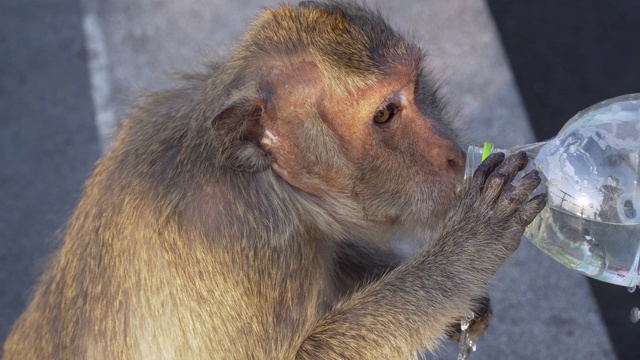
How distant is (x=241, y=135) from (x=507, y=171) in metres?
0.61

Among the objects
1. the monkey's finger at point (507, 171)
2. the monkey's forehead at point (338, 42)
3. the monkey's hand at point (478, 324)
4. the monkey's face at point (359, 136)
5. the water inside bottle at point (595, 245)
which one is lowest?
the monkey's hand at point (478, 324)

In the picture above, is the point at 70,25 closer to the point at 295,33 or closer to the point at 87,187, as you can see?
the point at 87,187

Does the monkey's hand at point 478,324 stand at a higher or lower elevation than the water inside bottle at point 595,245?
lower

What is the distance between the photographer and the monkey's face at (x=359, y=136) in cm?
203

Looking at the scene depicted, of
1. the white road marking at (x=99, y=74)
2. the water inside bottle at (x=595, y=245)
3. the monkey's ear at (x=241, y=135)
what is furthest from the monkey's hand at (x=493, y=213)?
the white road marking at (x=99, y=74)

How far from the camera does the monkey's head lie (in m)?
2.02

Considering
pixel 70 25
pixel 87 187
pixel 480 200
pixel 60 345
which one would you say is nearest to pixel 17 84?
pixel 70 25

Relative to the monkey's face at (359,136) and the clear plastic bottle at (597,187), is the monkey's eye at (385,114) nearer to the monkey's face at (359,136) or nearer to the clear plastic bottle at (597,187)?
the monkey's face at (359,136)

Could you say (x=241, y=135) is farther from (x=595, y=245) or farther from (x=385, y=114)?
(x=595, y=245)

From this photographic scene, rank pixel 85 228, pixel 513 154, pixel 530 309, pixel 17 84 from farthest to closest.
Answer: pixel 17 84, pixel 530 309, pixel 85 228, pixel 513 154

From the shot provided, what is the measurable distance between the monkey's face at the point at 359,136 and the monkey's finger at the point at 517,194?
14 cm

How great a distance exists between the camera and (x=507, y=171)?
1916mm

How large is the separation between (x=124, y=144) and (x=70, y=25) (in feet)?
8.92

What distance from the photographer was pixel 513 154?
1.94 meters
